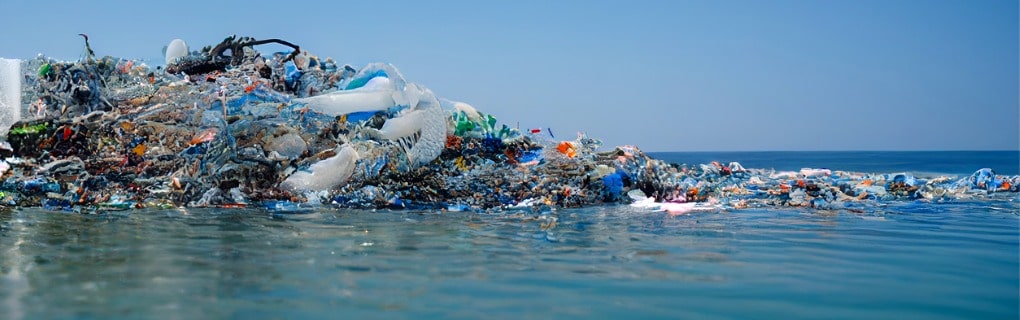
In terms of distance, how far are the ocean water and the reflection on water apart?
12 mm

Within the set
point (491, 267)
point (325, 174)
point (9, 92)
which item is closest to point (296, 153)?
point (325, 174)

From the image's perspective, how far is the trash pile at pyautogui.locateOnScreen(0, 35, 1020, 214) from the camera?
→ 6754mm

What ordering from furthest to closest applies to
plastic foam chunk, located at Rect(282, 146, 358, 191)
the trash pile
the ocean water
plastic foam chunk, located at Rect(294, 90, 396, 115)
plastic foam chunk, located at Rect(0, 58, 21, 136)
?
plastic foam chunk, located at Rect(0, 58, 21, 136), plastic foam chunk, located at Rect(294, 90, 396, 115), plastic foam chunk, located at Rect(282, 146, 358, 191), the trash pile, the ocean water

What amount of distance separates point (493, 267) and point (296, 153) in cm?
410

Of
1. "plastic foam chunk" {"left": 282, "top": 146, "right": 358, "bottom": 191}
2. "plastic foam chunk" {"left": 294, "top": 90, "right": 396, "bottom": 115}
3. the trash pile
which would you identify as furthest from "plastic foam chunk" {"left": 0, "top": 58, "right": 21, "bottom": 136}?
"plastic foam chunk" {"left": 282, "top": 146, "right": 358, "bottom": 191}

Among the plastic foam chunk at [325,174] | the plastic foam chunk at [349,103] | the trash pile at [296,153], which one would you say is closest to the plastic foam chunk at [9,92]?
the trash pile at [296,153]

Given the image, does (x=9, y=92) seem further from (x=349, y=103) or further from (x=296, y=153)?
(x=349, y=103)

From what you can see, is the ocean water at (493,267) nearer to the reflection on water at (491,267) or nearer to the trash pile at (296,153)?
the reflection on water at (491,267)

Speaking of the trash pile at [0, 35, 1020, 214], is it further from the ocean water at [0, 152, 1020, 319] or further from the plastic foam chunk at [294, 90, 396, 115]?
the ocean water at [0, 152, 1020, 319]

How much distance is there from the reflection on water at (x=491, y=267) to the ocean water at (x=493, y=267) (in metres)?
0.01

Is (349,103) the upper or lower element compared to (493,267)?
upper

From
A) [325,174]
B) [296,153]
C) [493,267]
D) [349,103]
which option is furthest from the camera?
[349,103]

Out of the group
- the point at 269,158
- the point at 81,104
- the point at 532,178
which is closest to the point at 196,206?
the point at 269,158

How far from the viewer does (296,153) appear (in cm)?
736
